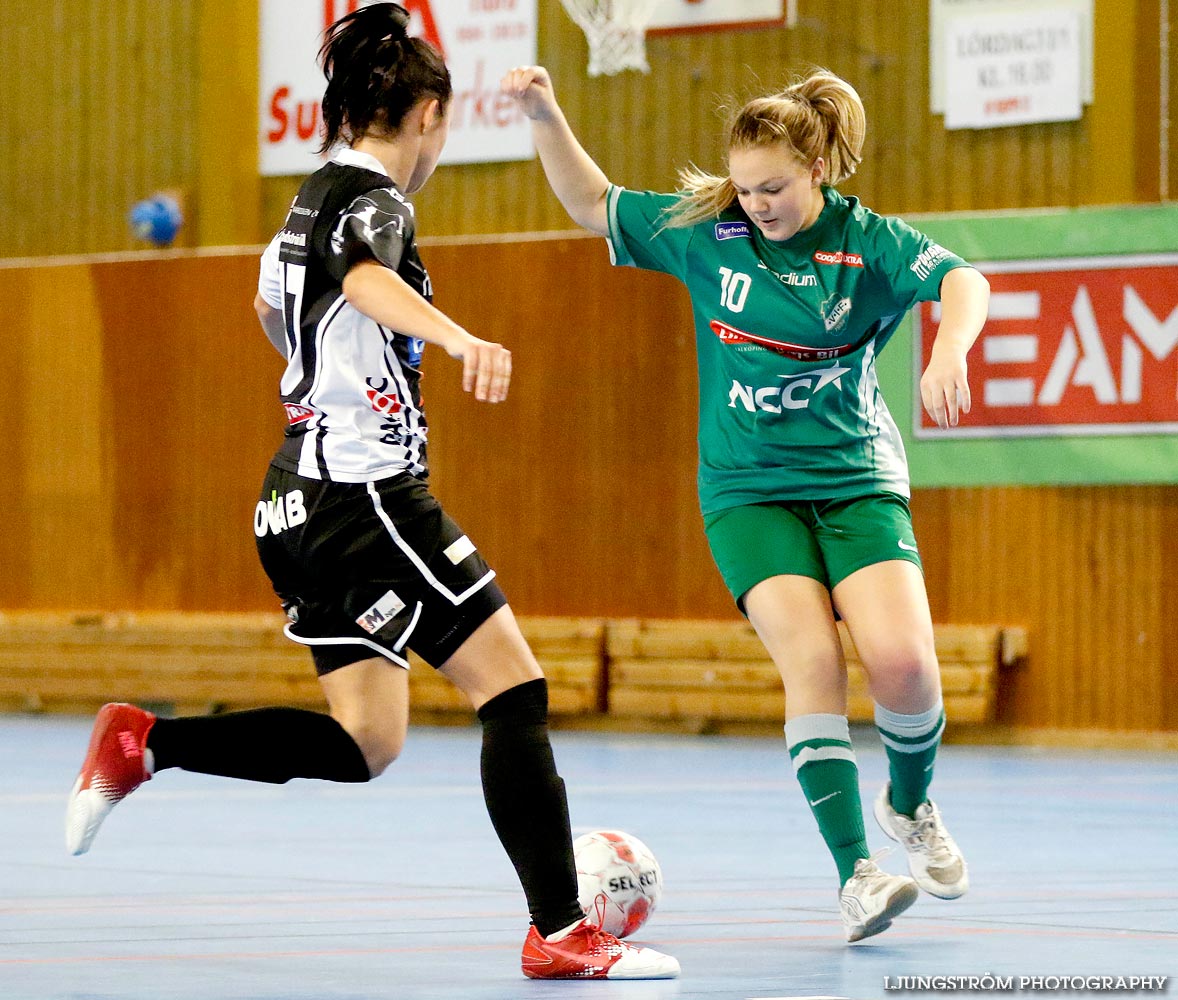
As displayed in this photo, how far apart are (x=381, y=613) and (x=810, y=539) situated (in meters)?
1.17

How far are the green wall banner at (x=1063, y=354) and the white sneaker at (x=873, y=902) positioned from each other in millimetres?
6110

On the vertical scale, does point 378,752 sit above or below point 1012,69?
below

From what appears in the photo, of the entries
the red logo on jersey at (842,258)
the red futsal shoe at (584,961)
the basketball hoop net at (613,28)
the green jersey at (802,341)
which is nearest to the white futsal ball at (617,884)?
the red futsal shoe at (584,961)

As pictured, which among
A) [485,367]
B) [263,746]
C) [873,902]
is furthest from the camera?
[873,902]

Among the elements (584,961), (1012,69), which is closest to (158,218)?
(1012,69)

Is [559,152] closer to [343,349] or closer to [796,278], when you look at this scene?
[796,278]

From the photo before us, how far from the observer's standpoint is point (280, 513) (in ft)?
13.7

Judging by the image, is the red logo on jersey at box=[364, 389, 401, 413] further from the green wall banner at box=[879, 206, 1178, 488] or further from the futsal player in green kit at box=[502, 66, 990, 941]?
the green wall banner at box=[879, 206, 1178, 488]

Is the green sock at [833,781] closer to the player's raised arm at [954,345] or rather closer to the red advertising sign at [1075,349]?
the player's raised arm at [954,345]

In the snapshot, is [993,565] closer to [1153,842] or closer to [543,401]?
[543,401]

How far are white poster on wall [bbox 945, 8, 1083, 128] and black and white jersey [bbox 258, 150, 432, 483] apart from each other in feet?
23.8

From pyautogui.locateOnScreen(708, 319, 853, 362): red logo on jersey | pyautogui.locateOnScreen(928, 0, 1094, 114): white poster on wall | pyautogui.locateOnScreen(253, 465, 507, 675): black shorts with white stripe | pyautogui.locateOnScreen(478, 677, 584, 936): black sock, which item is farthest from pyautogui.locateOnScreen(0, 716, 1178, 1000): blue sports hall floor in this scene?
pyautogui.locateOnScreen(928, 0, 1094, 114): white poster on wall

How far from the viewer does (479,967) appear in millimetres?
4254

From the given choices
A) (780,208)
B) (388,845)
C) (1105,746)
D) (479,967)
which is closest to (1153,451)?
(1105,746)
